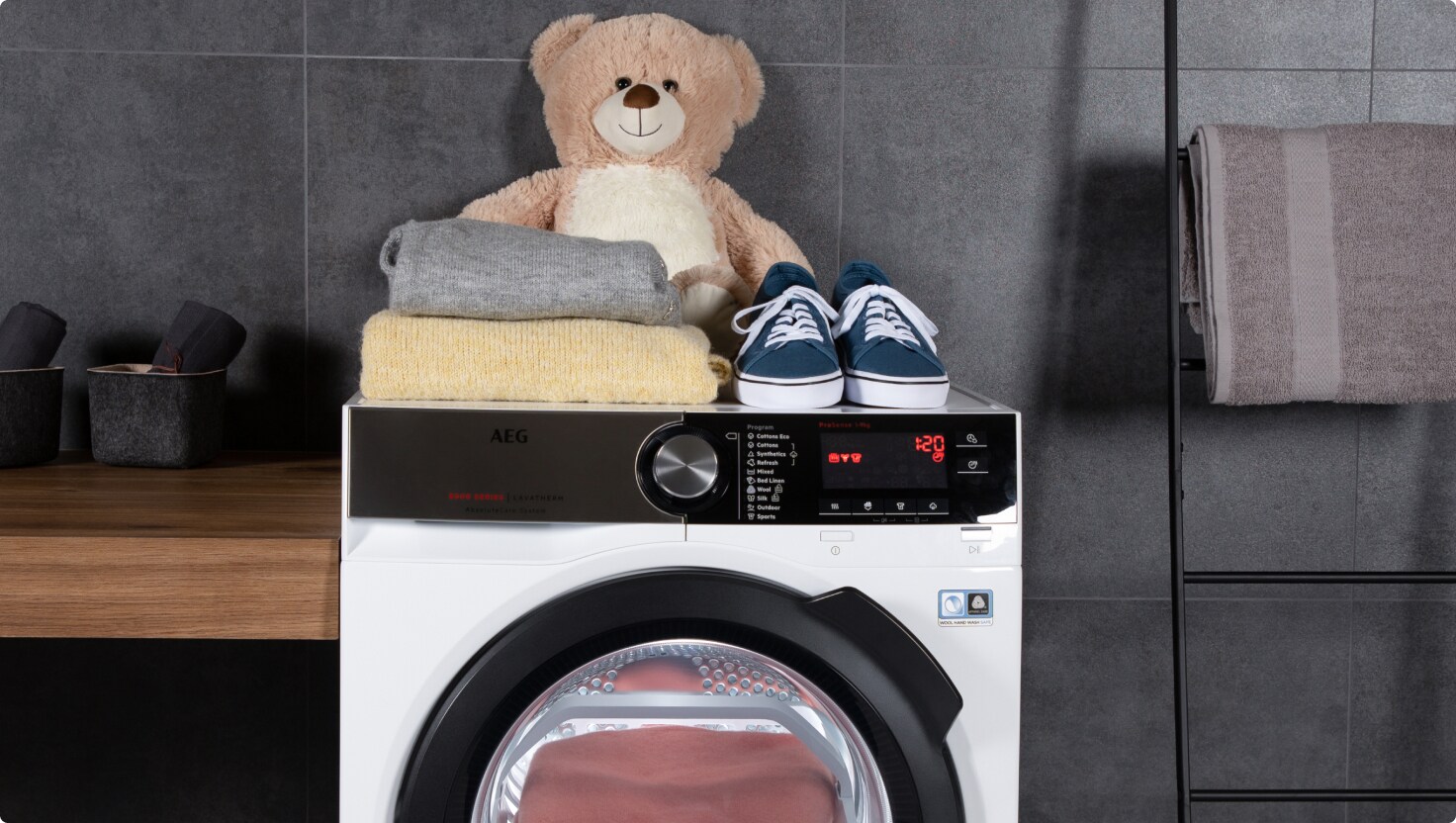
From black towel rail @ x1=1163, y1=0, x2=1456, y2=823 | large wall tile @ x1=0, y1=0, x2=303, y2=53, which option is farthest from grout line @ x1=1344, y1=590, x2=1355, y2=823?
large wall tile @ x1=0, y1=0, x2=303, y2=53

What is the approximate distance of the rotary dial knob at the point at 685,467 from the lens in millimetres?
864

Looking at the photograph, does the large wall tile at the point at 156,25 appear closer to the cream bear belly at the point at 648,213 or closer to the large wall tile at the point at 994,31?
the cream bear belly at the point at 648,213

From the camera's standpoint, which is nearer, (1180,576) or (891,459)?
(891,459)

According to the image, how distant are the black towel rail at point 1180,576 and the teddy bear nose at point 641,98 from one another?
62 cm

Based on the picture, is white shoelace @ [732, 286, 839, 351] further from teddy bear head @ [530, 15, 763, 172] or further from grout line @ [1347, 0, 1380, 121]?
grout line @ [1347, 0, 1380, 121]

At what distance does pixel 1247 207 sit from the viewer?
124 centimetres

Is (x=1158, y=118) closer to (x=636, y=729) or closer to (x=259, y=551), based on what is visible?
(x=636, y=729)

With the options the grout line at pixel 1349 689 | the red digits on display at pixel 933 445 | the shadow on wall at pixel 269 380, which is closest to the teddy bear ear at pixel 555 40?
the shadow on wall at pixel 269 380

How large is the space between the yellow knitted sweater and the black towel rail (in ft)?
2.16

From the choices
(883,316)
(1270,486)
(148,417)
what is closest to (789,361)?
(883,316)

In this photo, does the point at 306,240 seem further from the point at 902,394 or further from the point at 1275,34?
the point at 1275,34

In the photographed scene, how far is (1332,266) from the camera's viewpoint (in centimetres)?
123

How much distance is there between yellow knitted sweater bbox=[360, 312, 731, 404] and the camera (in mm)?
905

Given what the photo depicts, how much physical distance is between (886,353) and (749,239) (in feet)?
1.55
